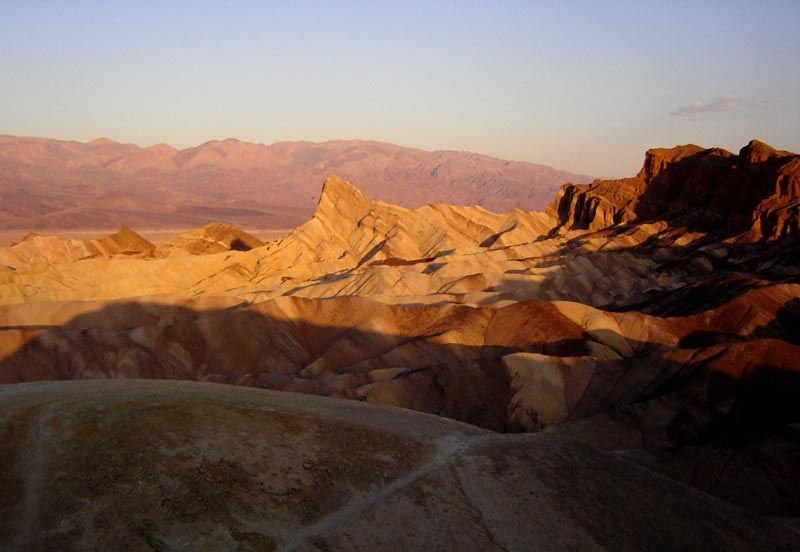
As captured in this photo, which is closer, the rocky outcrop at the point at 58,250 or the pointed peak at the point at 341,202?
the rocky outcrop at the point at 58,250

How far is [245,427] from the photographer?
13.7 m

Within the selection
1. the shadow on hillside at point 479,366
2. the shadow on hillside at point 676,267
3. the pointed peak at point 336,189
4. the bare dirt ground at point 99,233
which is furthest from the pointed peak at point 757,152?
the bare dirt ground at point 99,233

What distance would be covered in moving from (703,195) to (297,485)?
67.4 metres

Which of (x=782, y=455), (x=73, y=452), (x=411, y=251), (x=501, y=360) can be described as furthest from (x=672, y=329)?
(x=411, y=251)

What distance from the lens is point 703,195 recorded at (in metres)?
69.6

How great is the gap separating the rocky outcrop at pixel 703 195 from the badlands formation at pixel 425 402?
0.40 meters

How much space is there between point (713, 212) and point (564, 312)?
139 feet

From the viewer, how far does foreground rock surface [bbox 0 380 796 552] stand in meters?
10.7

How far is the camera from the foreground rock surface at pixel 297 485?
10672mm

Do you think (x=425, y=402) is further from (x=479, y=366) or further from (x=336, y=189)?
(x=336, y=189)

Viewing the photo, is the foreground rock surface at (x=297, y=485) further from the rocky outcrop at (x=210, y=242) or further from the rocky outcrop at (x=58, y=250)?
the rocky outcrop at (x=210, y=242)

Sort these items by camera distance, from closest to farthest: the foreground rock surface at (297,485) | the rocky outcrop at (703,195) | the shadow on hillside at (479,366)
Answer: the foreground rock surface at (297,485)
the shadow on hillside at (479,366)
the rocky outcrop at (703,195)

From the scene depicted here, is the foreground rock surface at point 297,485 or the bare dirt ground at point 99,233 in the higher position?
the foreground rock surface at point 297,485

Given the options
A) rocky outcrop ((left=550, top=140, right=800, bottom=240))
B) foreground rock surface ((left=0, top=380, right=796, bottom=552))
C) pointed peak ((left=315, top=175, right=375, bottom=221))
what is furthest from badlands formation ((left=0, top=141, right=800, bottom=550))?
pointed peak ((left=315, top=175, right=375, bottom=221))
